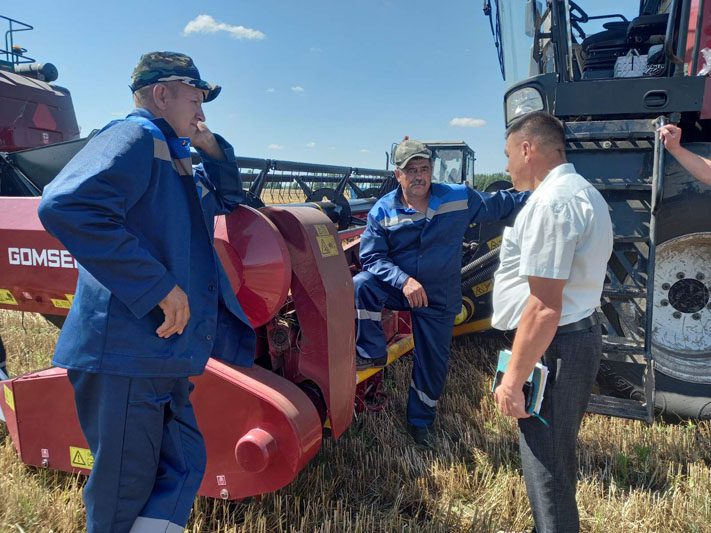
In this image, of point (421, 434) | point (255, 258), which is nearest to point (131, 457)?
point (255, 258)

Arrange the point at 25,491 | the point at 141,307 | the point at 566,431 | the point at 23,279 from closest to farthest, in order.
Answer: the point at 141,307, the point at 566,431, the point at 25,491, the point at 23,279

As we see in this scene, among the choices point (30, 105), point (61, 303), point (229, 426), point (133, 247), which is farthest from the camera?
point (30, 105)

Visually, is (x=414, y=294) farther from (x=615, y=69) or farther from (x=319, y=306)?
(x=615, y=69)

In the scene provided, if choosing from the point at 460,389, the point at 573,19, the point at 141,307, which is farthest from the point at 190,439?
the point at 573,19

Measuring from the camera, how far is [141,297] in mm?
1436

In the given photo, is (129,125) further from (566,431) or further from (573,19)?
(573,19)

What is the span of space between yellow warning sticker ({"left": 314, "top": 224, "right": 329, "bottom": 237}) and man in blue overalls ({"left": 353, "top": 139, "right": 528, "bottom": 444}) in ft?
2.34

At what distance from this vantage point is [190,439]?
1.75 metres

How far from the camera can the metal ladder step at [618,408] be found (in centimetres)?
248

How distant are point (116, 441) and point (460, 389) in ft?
7.74

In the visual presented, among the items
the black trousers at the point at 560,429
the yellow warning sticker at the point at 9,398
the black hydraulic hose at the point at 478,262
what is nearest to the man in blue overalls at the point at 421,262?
the black hydraulic hose at the point at 478,262

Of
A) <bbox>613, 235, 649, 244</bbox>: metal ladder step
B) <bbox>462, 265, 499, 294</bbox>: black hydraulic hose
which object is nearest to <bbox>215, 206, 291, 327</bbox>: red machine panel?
<bbox>613, 235, 649, 244</bbox>: metal ladder step

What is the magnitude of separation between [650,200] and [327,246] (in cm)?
171

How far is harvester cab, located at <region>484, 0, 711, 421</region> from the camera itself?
2.77 metres
